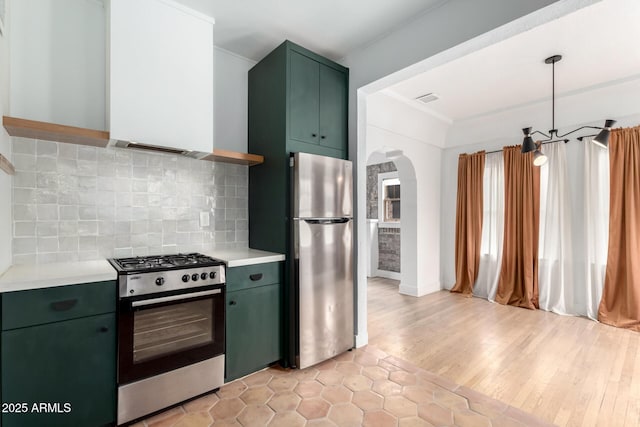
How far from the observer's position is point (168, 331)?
192 cm

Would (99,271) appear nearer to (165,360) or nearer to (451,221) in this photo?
(165,360)

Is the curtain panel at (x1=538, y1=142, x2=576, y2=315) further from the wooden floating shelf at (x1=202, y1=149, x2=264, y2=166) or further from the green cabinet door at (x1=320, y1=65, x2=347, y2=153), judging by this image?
the wooden floating shelf at (x1=202, y1=149, x2=264, y2=166)

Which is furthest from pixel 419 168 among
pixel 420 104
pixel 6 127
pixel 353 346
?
pixel 6 127

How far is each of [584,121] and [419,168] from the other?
6.62 feet

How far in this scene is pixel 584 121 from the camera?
12.1 feet

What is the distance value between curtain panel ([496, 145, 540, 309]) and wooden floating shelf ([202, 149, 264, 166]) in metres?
3.64

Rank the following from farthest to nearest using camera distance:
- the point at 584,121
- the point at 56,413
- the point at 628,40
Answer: the point at 584,121 → the point at 628,40 → the point at 56,413

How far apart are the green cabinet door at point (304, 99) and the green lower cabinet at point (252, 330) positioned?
130 cm

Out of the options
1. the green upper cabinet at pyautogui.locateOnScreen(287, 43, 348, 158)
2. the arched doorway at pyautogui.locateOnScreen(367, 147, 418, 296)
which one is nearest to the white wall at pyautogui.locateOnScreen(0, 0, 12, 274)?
the green upper cabinet at pyautogui.locateOnScreen(287, 43, 348, 158)

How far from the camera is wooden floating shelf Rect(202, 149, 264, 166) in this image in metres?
2.41

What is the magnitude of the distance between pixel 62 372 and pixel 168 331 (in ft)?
1.70

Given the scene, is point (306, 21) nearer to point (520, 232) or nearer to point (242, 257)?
point (242, 257)

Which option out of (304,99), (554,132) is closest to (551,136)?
(554,132)

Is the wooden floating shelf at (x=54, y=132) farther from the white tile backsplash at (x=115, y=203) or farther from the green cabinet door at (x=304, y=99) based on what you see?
the green cabinet door at (x=304, y=99)
